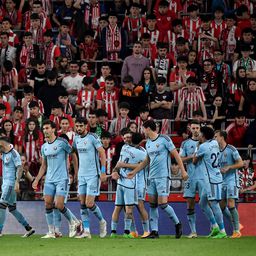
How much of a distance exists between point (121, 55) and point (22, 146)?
5.08 m

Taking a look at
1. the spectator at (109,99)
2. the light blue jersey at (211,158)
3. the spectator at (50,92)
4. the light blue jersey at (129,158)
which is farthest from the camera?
the spectator at (50,92)

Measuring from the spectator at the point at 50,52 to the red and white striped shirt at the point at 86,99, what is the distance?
196cm

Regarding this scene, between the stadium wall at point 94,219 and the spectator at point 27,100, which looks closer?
the stadium wall at point 94,219

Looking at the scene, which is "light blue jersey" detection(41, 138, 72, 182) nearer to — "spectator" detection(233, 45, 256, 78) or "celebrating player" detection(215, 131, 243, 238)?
"celebrating player" detection(215, 131, 243, 238)

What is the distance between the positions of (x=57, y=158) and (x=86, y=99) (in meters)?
5.82

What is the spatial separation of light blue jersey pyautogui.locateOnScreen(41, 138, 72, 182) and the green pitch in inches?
49.3

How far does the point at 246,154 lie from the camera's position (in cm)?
2584

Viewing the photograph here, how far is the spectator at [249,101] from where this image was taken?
27.2 metres

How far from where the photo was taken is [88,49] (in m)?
29.9

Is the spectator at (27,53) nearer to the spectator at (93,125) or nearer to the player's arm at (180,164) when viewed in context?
the spectator at (93,125)

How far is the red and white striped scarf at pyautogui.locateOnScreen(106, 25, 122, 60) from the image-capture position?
96.7 ft

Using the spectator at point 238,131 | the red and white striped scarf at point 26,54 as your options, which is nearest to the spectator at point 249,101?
the spectator at point 238,131

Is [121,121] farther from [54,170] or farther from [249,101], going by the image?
[54,170]

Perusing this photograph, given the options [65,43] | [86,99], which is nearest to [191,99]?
[86,99]
